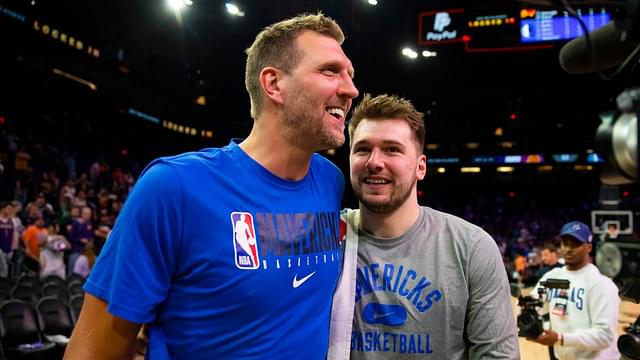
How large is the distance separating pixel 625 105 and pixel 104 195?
11.5 meters

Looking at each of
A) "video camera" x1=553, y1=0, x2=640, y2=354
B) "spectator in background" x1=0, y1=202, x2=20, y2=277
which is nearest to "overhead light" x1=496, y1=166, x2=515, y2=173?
"spectator in background" x1=0, y1=202, x2=20, y2=277

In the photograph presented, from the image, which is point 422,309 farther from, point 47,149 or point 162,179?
point 47,149

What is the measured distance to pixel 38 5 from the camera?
38.2 feet

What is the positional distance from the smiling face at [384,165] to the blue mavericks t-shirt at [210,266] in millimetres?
346

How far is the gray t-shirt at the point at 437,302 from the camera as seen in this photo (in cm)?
165

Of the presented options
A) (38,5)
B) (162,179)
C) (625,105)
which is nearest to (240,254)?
(162,179)

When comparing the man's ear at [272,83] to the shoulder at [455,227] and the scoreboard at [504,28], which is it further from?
the scoreboard at [504,28]

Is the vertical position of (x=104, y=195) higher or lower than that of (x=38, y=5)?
lower

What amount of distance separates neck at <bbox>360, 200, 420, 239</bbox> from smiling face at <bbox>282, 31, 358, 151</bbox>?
0.32 metres

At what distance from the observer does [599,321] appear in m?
3.50

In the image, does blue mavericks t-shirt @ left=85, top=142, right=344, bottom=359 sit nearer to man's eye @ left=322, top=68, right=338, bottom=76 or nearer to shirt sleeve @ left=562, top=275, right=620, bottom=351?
man's eye @ left=322, top=68, right=338, bottom=76

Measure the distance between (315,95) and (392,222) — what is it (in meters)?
0.52

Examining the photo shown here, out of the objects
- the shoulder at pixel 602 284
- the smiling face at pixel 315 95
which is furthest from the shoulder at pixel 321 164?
the shoulder at pixel 602 284

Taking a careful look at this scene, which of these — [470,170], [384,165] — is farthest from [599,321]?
[470,170]
